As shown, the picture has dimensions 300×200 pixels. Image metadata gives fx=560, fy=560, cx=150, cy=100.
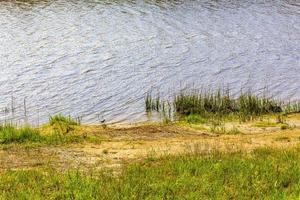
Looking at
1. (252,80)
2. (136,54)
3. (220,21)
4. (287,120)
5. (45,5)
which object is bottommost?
(287,120)

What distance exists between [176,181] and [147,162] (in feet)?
7.01

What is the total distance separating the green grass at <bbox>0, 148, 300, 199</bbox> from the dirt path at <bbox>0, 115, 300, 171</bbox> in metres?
1.17

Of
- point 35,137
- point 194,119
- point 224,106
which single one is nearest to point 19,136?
point 35,137

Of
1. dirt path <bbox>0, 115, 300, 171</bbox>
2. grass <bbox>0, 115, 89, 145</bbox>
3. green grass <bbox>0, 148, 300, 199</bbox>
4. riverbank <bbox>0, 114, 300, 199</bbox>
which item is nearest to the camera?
green grass <bbox>0, 148, 300, 199</bbox>

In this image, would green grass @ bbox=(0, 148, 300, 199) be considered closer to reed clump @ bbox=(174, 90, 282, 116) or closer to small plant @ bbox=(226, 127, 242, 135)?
small plant @ bbox=(226, 127, 242, 135)

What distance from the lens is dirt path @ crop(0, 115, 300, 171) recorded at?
1461 centimetres

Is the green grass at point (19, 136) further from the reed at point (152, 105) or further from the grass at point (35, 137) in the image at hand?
the reed at point (152, 105)

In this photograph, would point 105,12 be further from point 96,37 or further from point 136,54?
point 136,54

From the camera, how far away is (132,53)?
35781 mm

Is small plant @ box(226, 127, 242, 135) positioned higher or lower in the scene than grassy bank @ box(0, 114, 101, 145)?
lower

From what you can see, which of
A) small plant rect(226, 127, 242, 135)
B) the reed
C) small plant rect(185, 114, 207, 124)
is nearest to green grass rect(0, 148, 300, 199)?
small plant rect(226, 127, 242, 135)

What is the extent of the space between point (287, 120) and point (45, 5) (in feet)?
121

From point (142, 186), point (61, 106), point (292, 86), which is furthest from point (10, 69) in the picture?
point (142, 186)

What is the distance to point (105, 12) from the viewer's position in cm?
5047
